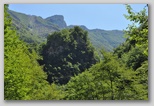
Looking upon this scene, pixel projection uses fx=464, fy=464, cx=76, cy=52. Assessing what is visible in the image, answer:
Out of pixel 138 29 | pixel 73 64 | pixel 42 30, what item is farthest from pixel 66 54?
pixel 138 29

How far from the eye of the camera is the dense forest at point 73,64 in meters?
6.61

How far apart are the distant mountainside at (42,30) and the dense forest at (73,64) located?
0.6 inches

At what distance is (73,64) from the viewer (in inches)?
266

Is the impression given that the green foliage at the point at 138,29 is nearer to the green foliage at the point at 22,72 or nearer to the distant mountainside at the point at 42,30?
the distant mountainside at the point at 42,30

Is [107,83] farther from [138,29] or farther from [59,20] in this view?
[59,20]

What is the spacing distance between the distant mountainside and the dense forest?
0.6 inches

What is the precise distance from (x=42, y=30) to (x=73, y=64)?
668 mm

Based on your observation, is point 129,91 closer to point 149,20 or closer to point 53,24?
point 149,20

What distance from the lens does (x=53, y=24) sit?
6.68 meters

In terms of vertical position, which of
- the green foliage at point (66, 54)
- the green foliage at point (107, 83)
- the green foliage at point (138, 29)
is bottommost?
the green foliage at point (107, 83)

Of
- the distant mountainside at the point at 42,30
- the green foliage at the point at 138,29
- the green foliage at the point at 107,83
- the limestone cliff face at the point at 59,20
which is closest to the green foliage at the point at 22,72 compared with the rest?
the distant mountainside at the point at 42,30

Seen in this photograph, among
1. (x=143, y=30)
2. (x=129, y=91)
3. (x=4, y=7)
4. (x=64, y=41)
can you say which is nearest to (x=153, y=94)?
(x=129, y=91)

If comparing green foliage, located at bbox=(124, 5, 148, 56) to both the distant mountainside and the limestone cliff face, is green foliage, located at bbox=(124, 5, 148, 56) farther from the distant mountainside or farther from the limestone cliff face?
the limestone cliff face

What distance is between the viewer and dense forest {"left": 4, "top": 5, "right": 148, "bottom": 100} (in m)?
6.61
